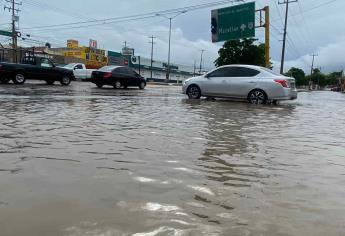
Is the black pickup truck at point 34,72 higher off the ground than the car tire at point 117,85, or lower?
higher

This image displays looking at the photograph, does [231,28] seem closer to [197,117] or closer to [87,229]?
[197,117]

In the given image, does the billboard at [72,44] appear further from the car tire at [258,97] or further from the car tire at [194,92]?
the car tire at [258,97]

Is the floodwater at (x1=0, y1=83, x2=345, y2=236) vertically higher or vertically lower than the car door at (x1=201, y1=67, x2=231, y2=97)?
lower

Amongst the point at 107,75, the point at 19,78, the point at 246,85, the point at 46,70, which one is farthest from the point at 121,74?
the point at 246,85

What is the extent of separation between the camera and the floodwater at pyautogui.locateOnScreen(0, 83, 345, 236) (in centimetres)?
295

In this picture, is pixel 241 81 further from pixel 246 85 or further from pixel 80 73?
pixel 80 73

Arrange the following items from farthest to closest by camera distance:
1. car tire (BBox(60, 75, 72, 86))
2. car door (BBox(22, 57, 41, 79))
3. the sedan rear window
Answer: car tire (BBox(60, 75, 72, 86)) → car door (BBox(22, 57, 41, 79)) → the sedan rear window

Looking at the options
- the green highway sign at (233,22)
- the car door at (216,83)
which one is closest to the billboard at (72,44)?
the green highway sign at (233,22)

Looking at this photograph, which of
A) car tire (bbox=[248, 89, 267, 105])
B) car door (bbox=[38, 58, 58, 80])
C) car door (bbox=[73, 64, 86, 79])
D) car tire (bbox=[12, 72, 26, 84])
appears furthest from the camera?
car door (bbox=[73, 64, 86, 79])

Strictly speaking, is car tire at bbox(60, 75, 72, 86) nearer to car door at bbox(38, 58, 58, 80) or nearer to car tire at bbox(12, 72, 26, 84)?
car door at bbox(38, 58, 58, 80)

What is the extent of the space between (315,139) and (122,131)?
3068 mm

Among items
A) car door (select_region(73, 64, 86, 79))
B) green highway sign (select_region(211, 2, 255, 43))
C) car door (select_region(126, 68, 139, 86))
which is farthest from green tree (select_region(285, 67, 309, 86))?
car door (select_region(126, 68, 139, 86))

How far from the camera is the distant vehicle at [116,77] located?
25141 mm

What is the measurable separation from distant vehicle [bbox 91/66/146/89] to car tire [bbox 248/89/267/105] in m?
11.8
